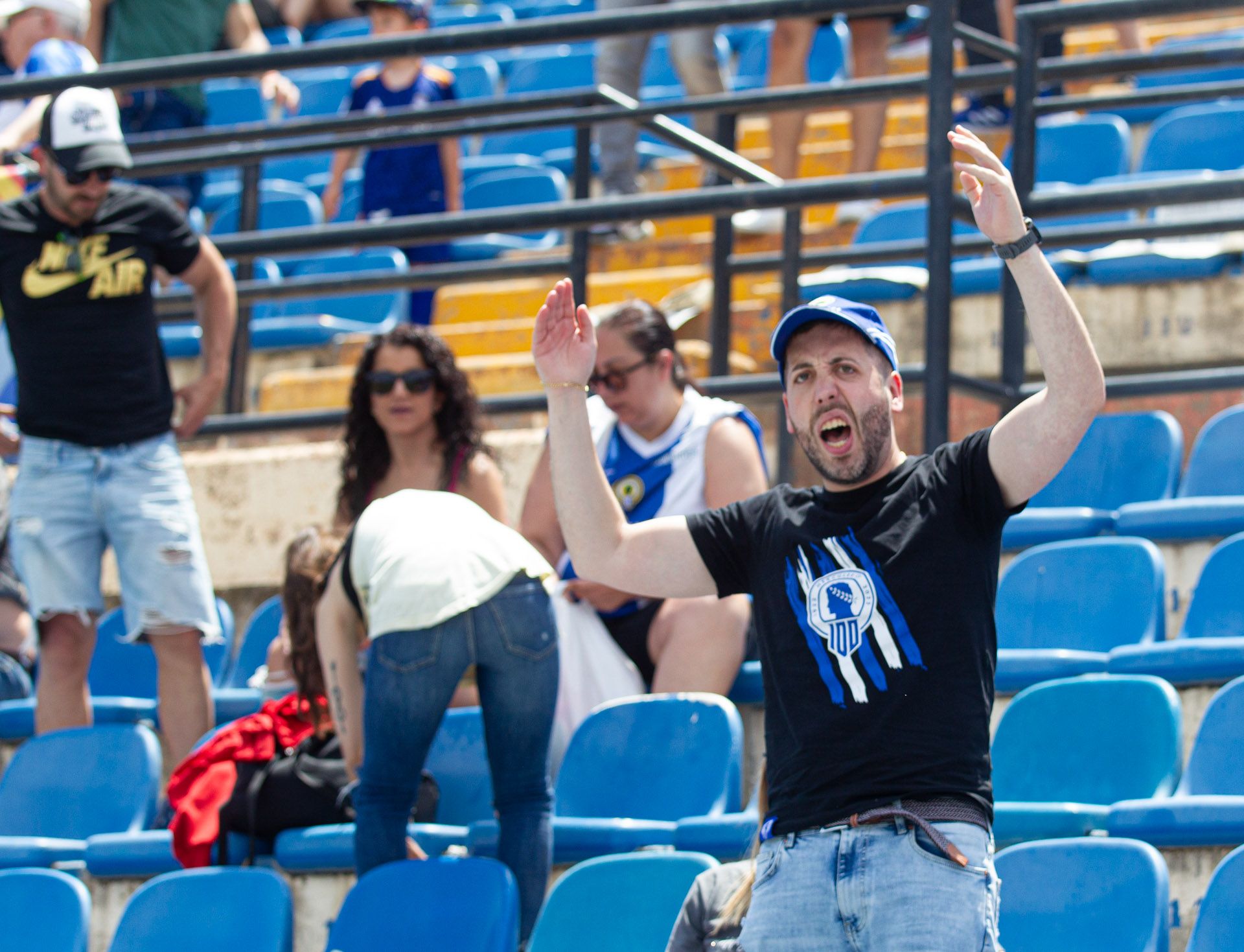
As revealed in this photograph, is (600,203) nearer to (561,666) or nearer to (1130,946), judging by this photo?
(561,666)

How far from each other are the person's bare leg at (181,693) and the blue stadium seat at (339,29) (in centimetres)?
630

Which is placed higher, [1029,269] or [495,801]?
[1029,269]

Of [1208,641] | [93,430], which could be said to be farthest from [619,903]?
[93,430]

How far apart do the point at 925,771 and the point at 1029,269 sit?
2.10ft

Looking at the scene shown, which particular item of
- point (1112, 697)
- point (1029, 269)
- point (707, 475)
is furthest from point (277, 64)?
point (1029, 269)

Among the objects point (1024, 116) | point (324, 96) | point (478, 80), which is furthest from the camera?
point (324, 96)

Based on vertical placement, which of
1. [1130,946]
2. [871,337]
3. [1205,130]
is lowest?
[1130,946]

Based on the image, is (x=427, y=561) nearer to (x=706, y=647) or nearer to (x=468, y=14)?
(x=706, y=647)

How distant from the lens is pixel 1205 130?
6543 millimetres

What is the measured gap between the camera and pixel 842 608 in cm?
245

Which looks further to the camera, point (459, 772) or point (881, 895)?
point (459, 772)

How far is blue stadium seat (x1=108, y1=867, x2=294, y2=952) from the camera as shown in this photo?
375cm

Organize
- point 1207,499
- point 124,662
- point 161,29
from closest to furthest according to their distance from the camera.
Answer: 1. point 1207,499
2. point 124,662
3. point 161,29

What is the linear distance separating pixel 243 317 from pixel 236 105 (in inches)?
147
